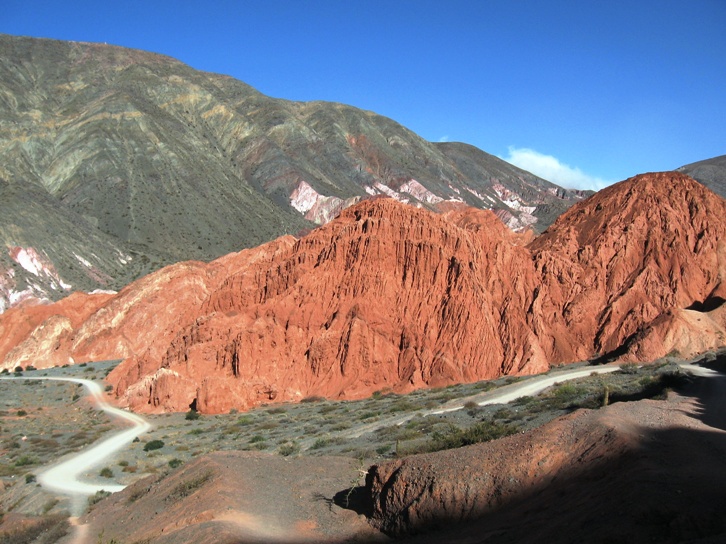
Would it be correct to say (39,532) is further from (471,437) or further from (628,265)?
(628,265)

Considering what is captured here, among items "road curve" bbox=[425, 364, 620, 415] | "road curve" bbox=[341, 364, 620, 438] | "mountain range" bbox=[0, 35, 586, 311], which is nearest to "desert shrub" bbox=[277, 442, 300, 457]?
"road curve" bbox=[341, 364, 620, 438]

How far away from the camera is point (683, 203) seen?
5078 centimetres

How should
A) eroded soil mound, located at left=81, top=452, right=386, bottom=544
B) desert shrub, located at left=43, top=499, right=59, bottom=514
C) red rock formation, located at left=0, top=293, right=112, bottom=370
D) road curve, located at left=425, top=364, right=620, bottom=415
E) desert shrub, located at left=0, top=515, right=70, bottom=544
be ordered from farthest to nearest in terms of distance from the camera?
red rock formation, located at left=0, top=293, right=112, bottom=370
road curve, located at left=425, top=364, right=620, bottom=415
desert shrub, located at left=43, top=499, right=59, bottom=514
desert shrub, located at left=0, top=515, right=70, bottom=544
eroded soil mound, located at left=81, top=452, right=386, bottom=544

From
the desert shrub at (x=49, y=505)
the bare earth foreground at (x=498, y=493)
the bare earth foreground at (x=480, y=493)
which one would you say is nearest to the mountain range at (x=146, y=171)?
the desert shrub at (x=49, y=505)

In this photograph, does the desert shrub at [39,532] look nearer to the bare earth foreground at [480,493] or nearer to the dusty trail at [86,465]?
the bare earth foreground at [480,493]

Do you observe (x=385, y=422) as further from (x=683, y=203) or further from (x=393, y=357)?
(x=683, y=203)

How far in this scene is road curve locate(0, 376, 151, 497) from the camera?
22547mm

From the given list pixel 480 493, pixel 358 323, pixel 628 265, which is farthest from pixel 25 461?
pixel 628 265

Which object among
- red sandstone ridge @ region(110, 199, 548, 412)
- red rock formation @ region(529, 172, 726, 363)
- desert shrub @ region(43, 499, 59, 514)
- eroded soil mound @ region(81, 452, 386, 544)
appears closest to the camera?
eroded soil mound @ region(81, 452, 386, 544)

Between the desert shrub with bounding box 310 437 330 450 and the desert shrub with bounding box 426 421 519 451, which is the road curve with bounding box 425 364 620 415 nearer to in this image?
the desert shrub with bounding box 310 437 330 450

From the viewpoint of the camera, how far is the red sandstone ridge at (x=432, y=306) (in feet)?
129

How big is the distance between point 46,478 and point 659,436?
2164 cm

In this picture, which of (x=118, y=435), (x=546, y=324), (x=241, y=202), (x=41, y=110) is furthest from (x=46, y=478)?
(x=41, y=110)

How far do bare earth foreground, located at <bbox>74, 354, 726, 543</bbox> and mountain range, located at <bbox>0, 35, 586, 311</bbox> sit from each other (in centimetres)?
7417
